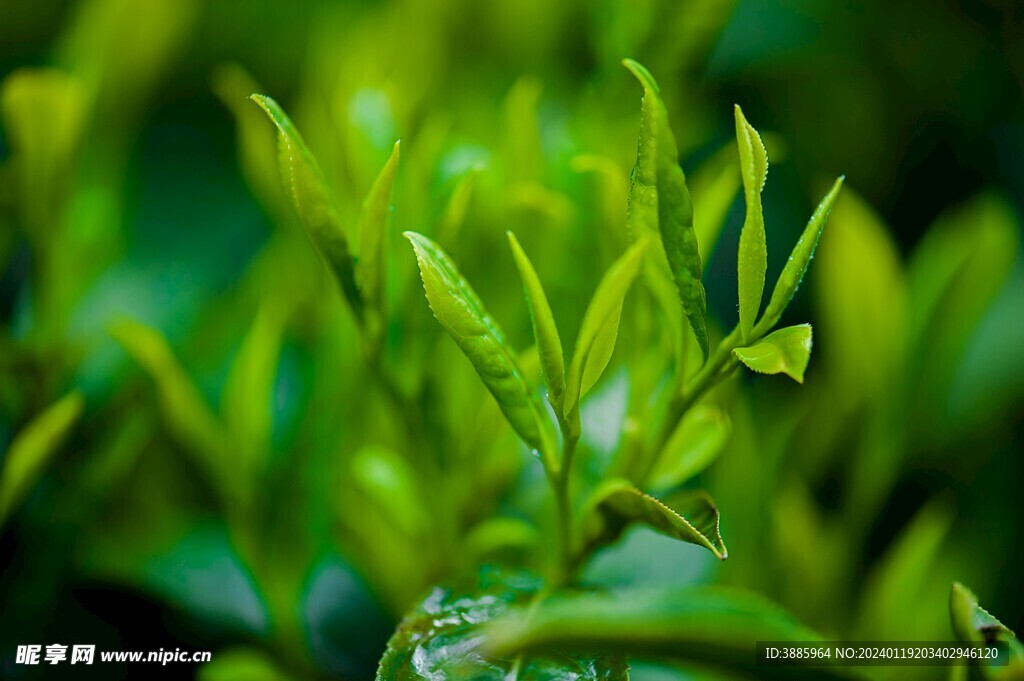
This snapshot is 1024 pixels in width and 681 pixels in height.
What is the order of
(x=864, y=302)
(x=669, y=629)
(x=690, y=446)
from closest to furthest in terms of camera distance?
(x=669, y=629)
(x=690, y=446)
(x=864, y=302)

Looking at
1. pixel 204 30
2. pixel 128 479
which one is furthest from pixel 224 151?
pixel 128 479

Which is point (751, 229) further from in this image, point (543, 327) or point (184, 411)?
point (184, 411)

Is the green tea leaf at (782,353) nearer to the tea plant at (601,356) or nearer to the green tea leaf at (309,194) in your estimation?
the tea plant at (601,356)

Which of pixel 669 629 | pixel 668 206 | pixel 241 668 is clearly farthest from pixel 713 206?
pixel 241 668

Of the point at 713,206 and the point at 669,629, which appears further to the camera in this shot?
the point at 713,206

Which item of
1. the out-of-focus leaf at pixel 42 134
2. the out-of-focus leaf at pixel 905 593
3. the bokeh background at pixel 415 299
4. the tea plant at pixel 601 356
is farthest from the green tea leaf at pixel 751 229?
the out-of-focus leaf at pixel 42 134

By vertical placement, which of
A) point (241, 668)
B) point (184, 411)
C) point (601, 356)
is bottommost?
point (241, 668)
